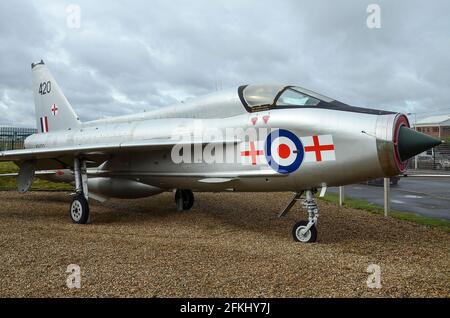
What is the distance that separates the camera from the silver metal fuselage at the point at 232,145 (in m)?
5.71

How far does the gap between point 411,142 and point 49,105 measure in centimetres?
1143

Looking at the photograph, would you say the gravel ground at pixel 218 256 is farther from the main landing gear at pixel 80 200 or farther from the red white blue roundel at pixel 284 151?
the red white blue roundel at pixel 284 151

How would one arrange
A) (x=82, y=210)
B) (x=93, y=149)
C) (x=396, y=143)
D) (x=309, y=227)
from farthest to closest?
(x=82, y=210), (x=93, y=149), (x=309, y=227), (x=396, y=143)

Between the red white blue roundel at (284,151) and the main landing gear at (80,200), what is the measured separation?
15.5ft

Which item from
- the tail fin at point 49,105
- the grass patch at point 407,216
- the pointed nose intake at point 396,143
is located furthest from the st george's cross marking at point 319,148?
the tail fin at point 49,105

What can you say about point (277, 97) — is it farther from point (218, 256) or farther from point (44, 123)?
point (44, 123)

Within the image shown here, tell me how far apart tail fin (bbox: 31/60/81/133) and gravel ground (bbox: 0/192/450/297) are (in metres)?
3.71

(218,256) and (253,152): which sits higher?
(253,152)

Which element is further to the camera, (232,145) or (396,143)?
(232,145)

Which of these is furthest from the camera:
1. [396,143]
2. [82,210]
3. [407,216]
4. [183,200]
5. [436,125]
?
[436,125]

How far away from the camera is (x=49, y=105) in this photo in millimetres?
12477

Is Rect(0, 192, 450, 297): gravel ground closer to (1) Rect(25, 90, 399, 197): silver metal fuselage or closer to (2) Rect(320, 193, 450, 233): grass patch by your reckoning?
(2) Rect(320, 193, 450, 233): grass patch

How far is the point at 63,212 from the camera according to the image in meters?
10.5

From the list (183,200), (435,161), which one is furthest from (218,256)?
(435,161)
